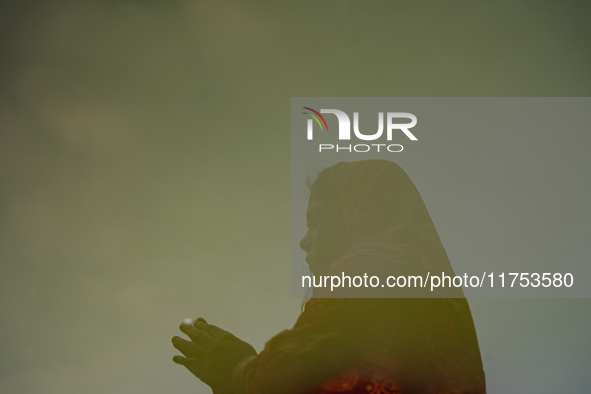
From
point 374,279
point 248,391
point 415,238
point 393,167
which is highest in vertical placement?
point 393,167

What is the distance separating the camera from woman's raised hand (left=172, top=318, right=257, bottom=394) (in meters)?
1.20

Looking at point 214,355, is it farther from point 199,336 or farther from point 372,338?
point 372,338

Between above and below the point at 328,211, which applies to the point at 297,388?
below

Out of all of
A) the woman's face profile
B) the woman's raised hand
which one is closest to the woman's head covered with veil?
the woman's face profile

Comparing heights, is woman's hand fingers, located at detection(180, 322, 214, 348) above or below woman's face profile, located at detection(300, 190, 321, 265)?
below

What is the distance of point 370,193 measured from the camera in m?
1.36

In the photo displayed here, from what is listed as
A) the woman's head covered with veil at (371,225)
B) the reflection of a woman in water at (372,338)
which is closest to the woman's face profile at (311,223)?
the woman's head covered with veil at (371,225)

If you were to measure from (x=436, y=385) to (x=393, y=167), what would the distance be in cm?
61

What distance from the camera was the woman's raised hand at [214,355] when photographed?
3.93ft

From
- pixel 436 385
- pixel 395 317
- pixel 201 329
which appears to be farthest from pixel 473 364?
pixel 201 329

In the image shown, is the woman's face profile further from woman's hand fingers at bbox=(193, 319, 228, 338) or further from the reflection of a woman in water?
woman's hand fingers at bbox=(193, 319, 228, 338)

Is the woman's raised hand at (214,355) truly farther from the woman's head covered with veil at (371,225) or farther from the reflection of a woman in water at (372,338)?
the woman's head covered with veil at (371,225)

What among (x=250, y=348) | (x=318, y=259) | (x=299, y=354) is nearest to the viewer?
(x=299, y=354)

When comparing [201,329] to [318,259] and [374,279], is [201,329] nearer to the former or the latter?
[318,259]
